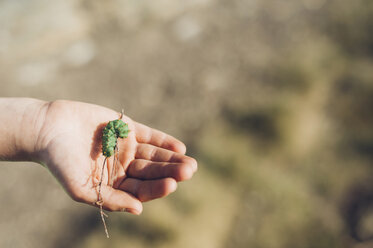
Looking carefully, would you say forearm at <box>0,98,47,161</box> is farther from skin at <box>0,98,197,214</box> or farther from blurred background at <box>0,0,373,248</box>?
blurred background at <box>0,0,373,248</box>

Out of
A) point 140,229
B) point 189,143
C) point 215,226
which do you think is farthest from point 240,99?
point 140,229

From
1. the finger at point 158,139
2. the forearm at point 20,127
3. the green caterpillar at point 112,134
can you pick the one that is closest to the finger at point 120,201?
the green caterpillar at point 112,134

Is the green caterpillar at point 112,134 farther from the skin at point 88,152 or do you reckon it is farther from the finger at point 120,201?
the finger at point 120,201

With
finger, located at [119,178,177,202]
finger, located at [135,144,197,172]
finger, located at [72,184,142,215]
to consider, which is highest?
finger, located at [135,144,197,172]

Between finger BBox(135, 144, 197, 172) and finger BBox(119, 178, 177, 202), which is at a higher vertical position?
finger BBox(135, 144, 197, 172)

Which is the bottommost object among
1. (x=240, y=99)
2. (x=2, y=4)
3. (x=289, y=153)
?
(x=289, y=153)

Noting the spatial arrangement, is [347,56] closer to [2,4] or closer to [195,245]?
[195,245]

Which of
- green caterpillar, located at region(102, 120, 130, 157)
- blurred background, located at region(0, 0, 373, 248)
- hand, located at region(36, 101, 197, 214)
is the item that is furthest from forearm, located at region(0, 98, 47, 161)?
blurred background, located at region(0, 0, 373, 248)

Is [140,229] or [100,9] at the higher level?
[100,9]
